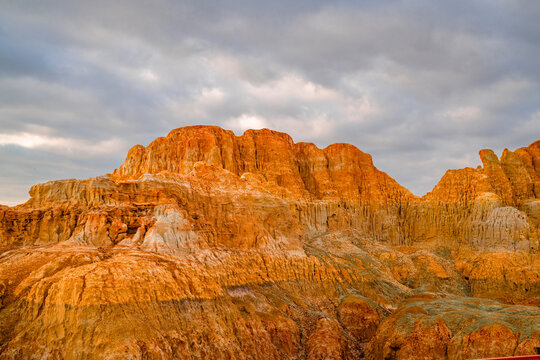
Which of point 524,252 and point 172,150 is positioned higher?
point 172,150

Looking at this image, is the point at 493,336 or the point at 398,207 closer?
the point at 493,336

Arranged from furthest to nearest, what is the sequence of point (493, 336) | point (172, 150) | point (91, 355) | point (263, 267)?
1. point (172, 150)
2. point (263, 267)
3. point (493, 336)
4. point (91, 355)

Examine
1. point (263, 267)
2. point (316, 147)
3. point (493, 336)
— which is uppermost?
point (316, 147)

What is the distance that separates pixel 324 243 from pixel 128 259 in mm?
44304

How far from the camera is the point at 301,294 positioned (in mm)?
48219

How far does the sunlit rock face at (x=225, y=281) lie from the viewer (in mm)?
26938

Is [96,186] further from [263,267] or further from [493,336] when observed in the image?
[493,336]

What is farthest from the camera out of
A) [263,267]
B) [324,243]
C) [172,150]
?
[172,150]

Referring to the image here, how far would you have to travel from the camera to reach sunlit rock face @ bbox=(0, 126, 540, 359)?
2694 centimetres

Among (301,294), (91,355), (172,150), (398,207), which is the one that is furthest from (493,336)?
(172,150)

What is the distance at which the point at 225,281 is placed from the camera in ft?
129

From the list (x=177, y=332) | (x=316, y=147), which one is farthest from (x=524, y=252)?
(x=177, y=332)

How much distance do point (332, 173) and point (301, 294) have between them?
56.4 meters

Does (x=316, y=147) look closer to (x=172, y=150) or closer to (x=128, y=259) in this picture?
(x=172, y=150)
